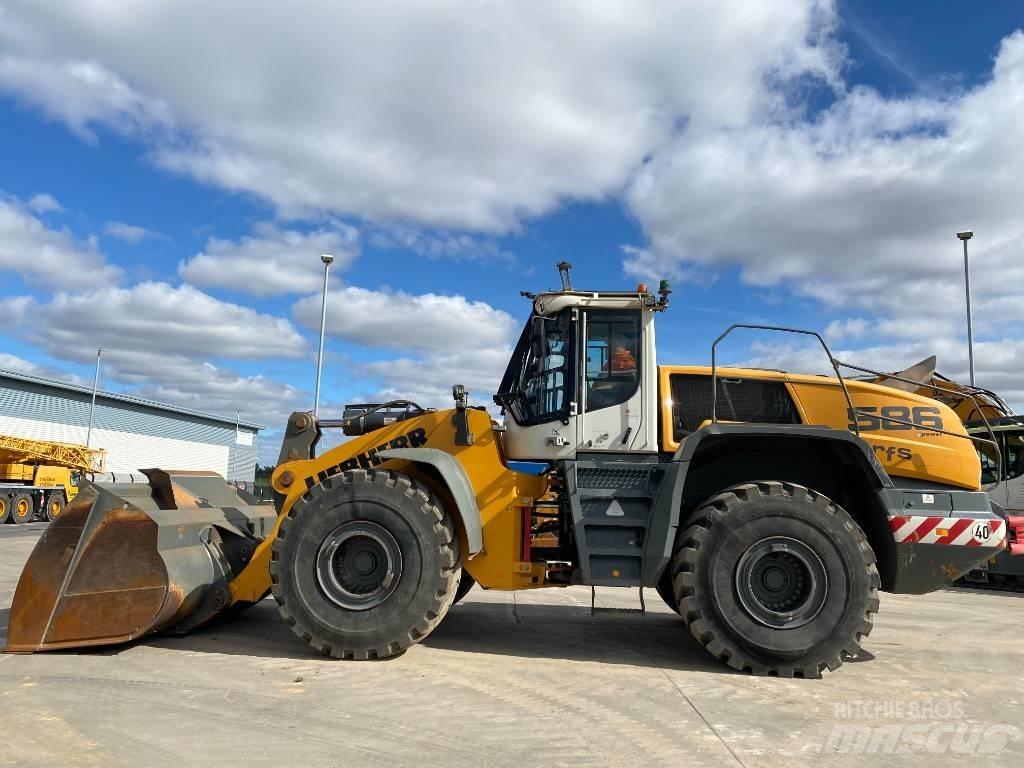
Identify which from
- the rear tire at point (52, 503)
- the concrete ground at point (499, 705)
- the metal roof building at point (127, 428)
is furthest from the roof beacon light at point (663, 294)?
the metal roof building at point (127, 428)

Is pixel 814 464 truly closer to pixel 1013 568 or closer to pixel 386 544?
pixel 386 544

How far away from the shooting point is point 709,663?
5973 millimetres

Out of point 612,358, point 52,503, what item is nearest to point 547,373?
point 612,358

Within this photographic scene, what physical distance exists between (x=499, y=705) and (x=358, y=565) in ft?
6.01

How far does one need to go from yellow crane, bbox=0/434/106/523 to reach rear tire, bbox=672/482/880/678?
28.0m

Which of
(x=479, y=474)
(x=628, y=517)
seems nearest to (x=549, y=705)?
(x=628, y=517)

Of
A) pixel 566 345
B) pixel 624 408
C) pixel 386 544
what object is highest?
pixel 566 345

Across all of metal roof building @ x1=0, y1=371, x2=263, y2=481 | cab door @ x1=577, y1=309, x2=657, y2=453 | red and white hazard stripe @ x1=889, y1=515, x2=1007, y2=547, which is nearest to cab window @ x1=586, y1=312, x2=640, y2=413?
cab door @ x1=577, y1=309, x2=657, y2=453

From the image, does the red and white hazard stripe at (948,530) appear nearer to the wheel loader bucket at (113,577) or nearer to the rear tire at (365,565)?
the rear tire at (365,565)

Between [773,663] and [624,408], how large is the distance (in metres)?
2.30

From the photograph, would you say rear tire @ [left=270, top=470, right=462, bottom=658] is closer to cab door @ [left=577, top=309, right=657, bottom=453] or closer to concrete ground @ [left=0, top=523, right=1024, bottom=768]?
concrete ground @ [left=0, top=523, right=1024, bottom=768]

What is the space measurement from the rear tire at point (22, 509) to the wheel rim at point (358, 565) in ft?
90.7

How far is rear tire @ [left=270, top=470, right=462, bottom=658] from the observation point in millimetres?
5816

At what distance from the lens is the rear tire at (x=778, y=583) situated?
216 inches
